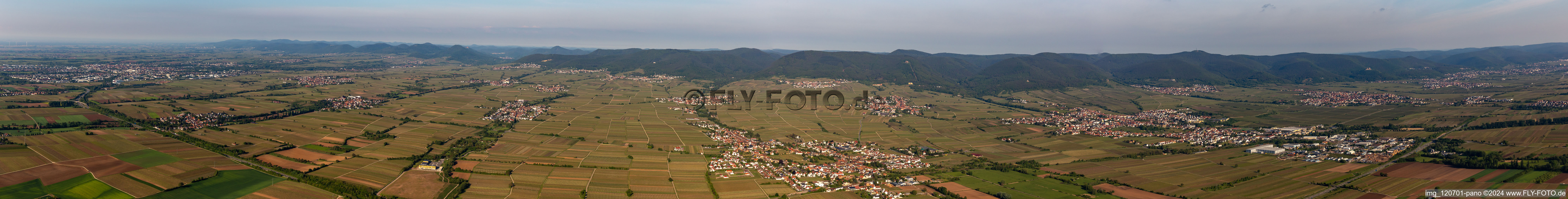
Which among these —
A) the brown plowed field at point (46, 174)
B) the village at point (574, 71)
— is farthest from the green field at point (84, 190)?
the village at point (574, 71)

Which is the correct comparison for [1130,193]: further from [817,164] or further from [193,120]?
[193,120]

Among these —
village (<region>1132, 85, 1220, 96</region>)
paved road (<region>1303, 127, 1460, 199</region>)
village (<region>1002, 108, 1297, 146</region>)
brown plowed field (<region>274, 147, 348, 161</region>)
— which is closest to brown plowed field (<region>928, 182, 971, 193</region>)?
paved road (<region>1303, 127, 1460, 199</region>)

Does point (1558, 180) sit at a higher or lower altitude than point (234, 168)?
higher

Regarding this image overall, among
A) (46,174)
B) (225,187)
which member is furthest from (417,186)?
(46,174)

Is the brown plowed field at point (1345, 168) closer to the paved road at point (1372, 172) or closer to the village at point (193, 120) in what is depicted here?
the paved road at point (1372, 172)

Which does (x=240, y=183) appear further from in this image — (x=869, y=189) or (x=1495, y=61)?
(x=1495, y=61)

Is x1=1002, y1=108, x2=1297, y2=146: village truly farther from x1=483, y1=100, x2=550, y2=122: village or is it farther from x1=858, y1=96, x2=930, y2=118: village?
x1=483, y1=100, x2=550, y2=122: village
